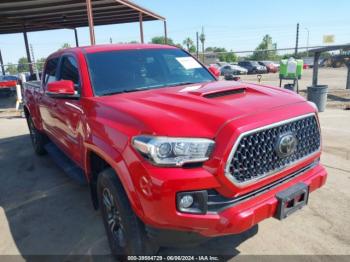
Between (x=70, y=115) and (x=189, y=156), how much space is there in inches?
78.0

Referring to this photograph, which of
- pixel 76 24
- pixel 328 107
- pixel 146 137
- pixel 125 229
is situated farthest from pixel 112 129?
pixel 76 24

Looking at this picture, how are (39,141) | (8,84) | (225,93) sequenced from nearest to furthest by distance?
(225,93), (39,141), (8,84)

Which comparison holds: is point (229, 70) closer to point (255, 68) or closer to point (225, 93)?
point (255, 68)

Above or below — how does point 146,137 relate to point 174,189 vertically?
above

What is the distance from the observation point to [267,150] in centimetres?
229

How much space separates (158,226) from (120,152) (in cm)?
62

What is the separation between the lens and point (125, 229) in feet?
8.03

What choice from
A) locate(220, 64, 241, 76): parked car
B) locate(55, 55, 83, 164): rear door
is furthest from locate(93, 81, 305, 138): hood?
locate(220, 64, 241, 76): parked car

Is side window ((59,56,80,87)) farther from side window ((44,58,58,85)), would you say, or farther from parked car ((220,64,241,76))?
parked car ((220,64,241,76))

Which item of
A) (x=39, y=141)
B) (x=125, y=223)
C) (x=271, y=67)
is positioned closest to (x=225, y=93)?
(x=125, y=223)

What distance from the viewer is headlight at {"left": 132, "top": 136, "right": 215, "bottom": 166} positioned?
81.4 inches

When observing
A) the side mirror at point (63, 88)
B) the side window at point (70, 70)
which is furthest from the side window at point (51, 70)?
the side mirror at point (63, 88)

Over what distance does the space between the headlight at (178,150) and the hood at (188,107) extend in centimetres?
5

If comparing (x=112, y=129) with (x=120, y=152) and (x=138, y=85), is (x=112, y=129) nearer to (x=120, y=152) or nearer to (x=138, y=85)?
(x=120, y=152)
